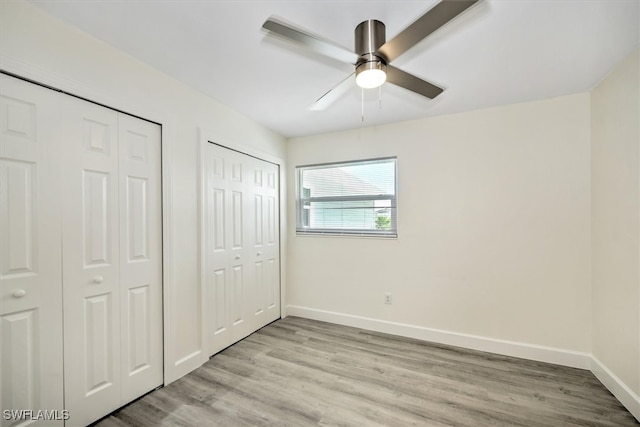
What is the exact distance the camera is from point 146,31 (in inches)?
62.7

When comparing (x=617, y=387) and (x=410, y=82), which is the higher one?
(x=410, y=82)

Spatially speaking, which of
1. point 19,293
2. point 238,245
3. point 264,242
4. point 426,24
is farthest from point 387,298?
point 19,293

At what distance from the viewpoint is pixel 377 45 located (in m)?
1.43

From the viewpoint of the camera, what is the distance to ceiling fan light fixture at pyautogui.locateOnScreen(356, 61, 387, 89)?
139cm

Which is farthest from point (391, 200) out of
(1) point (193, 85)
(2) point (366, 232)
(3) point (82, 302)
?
(3) point (82, 302)

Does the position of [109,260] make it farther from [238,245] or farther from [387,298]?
[387,298]

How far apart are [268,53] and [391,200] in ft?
6.59

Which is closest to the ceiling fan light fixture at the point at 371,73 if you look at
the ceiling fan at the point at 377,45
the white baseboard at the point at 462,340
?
the ceiling fan at the point at 377,45

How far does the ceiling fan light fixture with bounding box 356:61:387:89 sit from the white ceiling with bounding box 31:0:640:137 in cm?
28

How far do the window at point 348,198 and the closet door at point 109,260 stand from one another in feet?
6.22

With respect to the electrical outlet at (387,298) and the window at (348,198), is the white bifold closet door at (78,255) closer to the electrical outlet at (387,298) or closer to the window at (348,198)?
the window at (348,198)

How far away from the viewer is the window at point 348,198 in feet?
10.3

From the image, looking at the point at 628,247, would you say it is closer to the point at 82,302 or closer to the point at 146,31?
Answer: the point at 146,31

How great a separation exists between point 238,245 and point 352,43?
213 cm
